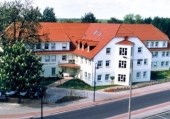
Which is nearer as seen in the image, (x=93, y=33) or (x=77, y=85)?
(x=77, y=85)

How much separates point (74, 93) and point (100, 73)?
9680mm

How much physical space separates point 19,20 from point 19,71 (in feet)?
44.4

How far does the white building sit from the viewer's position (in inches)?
2719

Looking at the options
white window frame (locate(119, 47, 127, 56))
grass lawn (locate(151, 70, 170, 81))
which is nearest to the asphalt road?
white window frame (locate(119, 47, 127, 56))

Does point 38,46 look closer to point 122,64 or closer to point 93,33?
point 93,33

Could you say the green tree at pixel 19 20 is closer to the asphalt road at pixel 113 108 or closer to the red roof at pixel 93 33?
the red roof at pixel 93 33

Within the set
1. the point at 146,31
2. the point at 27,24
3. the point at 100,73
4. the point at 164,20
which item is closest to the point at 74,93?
the point at 100,73

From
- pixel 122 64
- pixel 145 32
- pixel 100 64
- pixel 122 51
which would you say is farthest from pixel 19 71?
pixel 145 32

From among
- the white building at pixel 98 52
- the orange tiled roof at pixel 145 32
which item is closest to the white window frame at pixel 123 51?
the white building at pixel 98 52

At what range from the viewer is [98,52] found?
224ft

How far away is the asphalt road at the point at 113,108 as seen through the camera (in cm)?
4947

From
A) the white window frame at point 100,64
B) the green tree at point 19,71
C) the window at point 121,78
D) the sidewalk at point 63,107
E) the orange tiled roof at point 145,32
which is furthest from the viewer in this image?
the orange tiled roof at point 145,32

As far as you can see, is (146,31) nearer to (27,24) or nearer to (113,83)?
(113,83)

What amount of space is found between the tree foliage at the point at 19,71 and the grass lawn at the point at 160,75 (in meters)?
30.3
